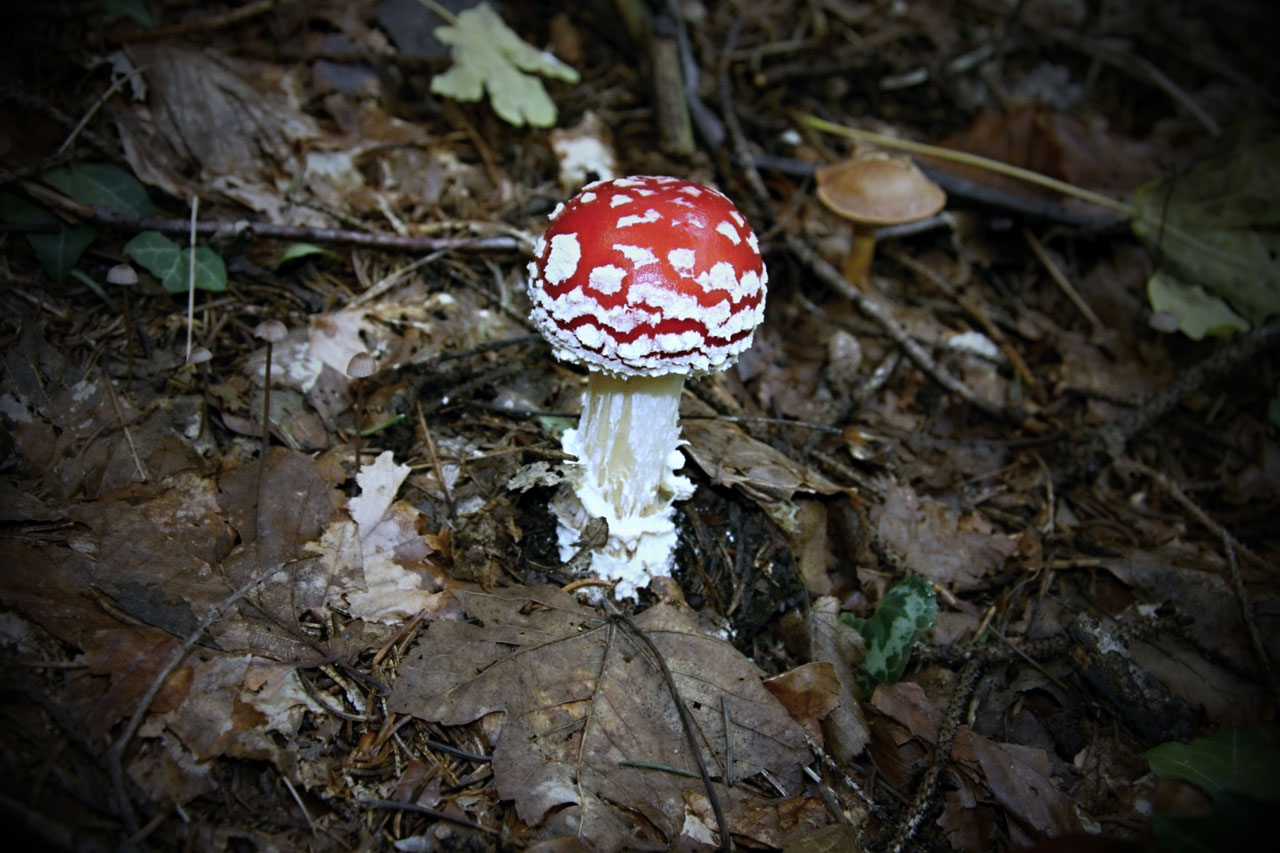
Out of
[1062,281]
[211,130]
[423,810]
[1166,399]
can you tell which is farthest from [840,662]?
[211,130]

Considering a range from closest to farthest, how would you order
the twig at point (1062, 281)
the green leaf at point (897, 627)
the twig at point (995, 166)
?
the green leaf at point (897, 627) → the twig at point (995, 166) → the twig at point (1062, 281)

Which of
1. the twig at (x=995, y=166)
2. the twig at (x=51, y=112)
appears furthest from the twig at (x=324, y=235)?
the twig at (x=995, y=166)

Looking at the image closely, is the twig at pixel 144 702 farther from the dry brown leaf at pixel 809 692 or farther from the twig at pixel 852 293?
the twig at pixel 852 293

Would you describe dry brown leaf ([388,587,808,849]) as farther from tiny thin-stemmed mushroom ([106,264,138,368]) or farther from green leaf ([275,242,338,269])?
green leaf ([275,242,338,269])

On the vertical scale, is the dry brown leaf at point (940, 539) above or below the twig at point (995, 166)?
below

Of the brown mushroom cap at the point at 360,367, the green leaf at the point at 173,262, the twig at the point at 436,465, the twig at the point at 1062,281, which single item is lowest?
the twig at the point at 1062,281

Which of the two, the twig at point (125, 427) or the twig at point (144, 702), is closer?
the twig at point (144, 702)

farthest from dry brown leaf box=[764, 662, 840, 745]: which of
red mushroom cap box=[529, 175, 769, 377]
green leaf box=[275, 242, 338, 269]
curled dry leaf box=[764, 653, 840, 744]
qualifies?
green leaf box=[275, 242, 338, 269]

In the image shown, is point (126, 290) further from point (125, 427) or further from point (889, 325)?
point (889, 325)

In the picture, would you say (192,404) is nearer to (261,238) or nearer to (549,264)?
(261,238)
